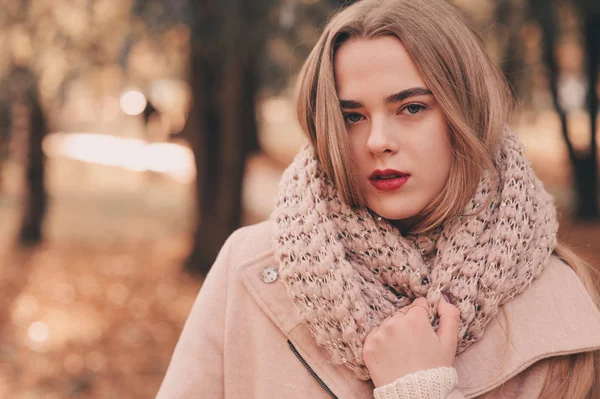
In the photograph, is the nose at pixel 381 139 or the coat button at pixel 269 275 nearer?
the nose at pixel 381 139

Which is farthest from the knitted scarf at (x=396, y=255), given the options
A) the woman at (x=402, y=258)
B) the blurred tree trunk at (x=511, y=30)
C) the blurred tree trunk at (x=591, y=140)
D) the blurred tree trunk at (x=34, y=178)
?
the blurred tree trunk at (x=34, y=178)

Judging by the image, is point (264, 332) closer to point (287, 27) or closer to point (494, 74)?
point (494, 74)

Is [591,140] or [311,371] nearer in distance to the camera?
[311,371]

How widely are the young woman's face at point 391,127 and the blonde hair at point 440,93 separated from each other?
0.9 inches

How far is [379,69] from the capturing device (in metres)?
1.52

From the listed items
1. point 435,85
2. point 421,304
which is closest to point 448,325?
point 421,304

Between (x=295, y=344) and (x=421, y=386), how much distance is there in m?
0.37

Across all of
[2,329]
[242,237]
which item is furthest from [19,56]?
[242,237]

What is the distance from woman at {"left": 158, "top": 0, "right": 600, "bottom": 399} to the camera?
5.03ft

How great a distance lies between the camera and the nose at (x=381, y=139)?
151cm

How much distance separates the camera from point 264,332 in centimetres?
169

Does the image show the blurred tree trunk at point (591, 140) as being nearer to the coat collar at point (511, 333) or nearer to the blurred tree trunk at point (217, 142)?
the blurred tree trunk at point (217, 142)

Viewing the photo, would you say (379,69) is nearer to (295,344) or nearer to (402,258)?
(402,258)

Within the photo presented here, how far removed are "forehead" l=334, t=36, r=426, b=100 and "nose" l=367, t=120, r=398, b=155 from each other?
76 millimetres
